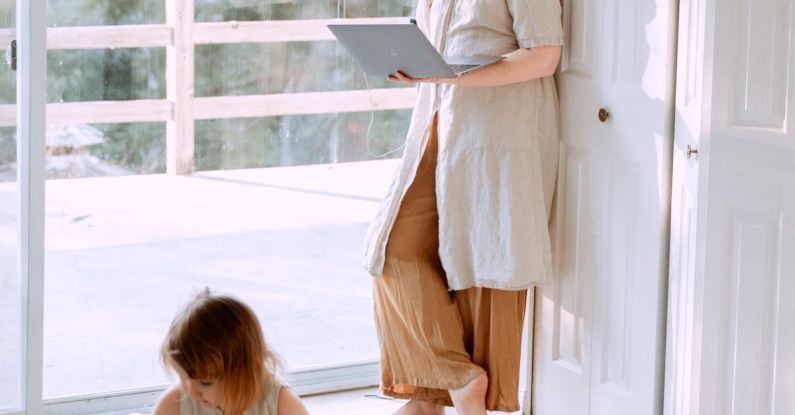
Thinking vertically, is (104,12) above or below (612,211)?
above

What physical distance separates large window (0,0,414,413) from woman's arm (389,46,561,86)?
2.48 ft

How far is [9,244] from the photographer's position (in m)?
3.33

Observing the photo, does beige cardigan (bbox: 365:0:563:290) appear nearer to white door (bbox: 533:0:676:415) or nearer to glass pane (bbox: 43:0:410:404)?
white door (bbox: 533:0:676:415)

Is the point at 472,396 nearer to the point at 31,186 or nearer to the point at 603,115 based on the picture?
the point at 603,115

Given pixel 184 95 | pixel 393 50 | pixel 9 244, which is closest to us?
pixel 393 50

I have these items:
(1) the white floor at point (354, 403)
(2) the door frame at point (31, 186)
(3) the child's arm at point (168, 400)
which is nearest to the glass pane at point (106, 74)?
(2) the door frame at point (31, 186)

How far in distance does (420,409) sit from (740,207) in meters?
1.20

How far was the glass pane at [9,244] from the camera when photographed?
10.6 feet

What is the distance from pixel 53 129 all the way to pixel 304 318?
95cm

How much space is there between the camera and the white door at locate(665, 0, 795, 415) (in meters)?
2.42

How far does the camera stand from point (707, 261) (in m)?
2.60

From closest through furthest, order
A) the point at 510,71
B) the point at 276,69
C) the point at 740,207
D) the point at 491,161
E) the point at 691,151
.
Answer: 1. the point at 740,207
2. the point at 691,151
3. the point at 510,71
4. the point at 491,161
5. the point at 276,69

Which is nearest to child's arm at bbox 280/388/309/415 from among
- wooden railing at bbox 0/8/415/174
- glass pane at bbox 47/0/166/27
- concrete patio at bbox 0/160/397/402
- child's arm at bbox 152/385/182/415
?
child's arm at bbox 152/385/182/415

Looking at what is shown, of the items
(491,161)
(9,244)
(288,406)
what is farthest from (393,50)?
(9,244)
